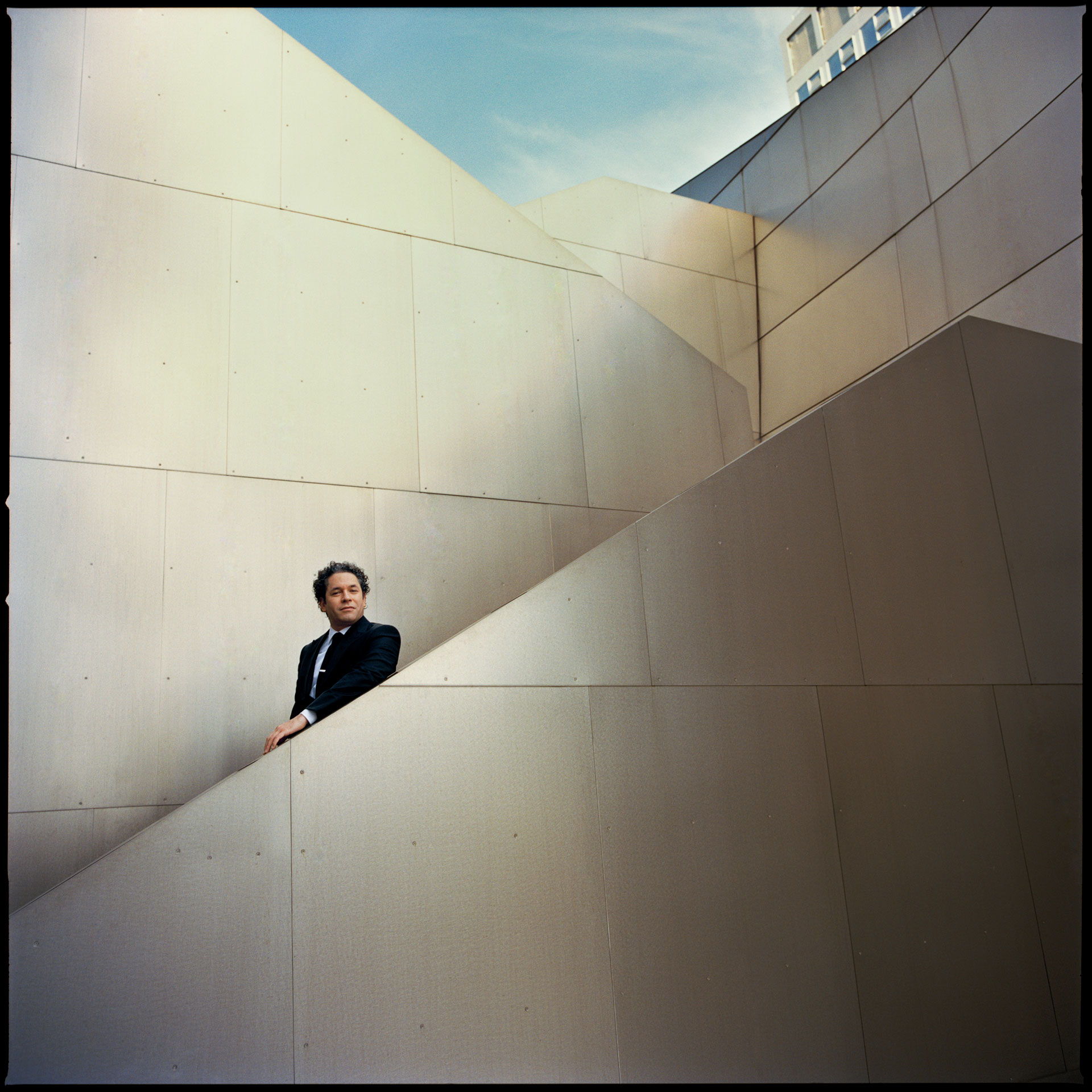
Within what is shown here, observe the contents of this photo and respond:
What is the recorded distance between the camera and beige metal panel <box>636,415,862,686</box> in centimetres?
441

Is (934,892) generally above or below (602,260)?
below

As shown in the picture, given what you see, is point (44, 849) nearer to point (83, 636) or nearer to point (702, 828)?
point (83, 636)

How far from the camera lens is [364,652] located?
4453 millimetres

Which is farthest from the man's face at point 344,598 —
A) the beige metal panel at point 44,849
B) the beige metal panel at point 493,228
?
the beige metal panel at point 493,228

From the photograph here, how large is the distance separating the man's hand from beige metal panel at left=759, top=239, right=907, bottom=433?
6178mm

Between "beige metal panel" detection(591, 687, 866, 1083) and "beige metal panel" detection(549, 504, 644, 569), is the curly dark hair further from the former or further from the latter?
"beige metal panel" detection(549, 504, 644, 569)

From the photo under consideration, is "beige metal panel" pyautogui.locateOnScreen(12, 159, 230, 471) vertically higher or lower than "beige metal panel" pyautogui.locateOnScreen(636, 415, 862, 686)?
higher

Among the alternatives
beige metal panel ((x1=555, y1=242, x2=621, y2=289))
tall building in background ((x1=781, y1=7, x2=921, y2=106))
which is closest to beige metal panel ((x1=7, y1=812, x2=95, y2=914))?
beige metal panel ((x1=555, y1=242, x2=621, y2=289))

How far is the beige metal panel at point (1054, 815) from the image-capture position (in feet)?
15.3

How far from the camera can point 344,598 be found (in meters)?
4.79

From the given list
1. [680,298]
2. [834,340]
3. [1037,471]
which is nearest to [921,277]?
[834,340]

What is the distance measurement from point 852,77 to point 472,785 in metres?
8.25

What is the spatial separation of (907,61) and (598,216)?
3060 millimetres

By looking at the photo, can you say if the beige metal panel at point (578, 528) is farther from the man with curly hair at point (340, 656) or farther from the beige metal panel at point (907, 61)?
the beige metal panel at point (907, 61)
